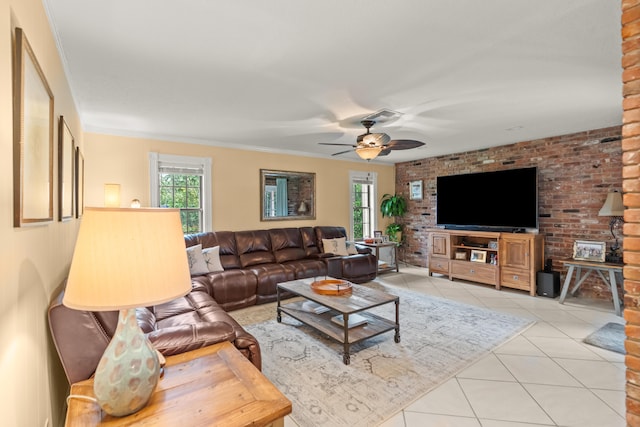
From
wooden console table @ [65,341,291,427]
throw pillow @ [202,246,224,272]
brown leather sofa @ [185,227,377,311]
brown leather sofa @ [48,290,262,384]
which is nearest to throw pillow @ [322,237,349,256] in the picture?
brown leather sofa @ [185,227,377,311]

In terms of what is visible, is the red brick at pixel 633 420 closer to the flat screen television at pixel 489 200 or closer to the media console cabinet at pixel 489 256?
the media console cabinet at pixel 489 256

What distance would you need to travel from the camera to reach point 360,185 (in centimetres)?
684

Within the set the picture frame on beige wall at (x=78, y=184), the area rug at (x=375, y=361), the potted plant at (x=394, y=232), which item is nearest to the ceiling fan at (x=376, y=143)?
the area rug at (x=375, y=361)

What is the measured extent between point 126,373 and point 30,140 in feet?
3.19

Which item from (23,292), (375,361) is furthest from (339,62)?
(375,361)

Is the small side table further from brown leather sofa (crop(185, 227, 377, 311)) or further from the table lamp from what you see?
the table lamp

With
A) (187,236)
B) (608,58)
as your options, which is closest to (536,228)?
(608,58)

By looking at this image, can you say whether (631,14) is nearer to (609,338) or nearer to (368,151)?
(368,151)

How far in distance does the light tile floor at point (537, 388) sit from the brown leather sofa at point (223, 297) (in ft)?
2.76

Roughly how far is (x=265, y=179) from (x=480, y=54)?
3935 mm

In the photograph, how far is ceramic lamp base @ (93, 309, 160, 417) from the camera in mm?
1063

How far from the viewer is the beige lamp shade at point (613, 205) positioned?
12.5 feet

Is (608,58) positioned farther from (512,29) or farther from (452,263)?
(452,263)

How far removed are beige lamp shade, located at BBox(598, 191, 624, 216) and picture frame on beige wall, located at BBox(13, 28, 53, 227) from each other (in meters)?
5.43
